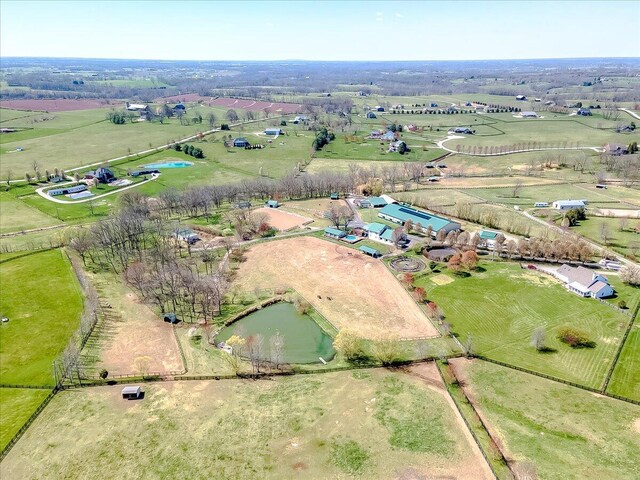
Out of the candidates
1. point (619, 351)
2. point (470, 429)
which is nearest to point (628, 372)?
point (619, 351)

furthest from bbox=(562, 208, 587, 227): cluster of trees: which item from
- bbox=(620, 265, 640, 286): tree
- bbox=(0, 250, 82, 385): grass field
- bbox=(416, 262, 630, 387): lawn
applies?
bbox=(0, 250, 82, 385): grass field

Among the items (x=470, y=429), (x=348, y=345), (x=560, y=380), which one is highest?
(x=348, y=345)

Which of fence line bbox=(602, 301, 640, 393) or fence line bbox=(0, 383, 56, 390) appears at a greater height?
fence line bbox=(602, 301, 640, 393)

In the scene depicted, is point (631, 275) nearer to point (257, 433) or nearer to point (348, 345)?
point (348, 345)

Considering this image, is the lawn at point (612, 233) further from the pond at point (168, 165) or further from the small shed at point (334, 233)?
the pond at point (168, 165)

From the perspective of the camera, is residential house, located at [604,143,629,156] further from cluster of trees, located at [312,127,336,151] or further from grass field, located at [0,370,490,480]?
grass field, located at [0,370,490,480]
